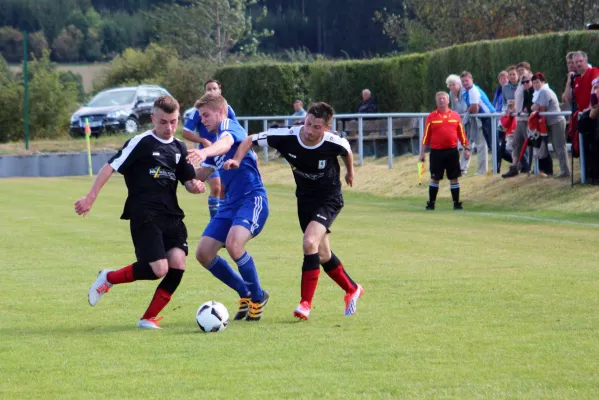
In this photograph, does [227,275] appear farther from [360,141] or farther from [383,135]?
[383,135]

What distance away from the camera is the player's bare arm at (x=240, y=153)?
850cm

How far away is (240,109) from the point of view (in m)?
40.4

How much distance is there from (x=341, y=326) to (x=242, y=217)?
1.26 metres

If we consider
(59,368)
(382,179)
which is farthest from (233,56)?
(59,368)

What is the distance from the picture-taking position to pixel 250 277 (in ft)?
29.0

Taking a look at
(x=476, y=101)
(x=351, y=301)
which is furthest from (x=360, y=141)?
(x=351, y=301)

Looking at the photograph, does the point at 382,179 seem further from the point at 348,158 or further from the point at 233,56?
the point at 233,56

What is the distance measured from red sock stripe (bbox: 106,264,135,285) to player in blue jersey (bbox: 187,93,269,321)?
2.15 ft

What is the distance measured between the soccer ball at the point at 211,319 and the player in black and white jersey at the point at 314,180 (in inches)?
26.1

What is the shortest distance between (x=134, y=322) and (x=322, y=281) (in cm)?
284

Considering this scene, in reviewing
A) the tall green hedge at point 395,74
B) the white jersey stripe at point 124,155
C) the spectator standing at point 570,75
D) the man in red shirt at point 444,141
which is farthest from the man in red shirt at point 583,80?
the white jersey stripe at point 124,155

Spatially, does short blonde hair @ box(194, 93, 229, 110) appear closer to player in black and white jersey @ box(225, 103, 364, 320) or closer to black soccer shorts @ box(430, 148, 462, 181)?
player in black and white jersey @ box(225, 103, 364, 320)

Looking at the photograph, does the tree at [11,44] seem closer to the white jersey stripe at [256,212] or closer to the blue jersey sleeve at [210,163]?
the blue jersey sleeve at [210,163]

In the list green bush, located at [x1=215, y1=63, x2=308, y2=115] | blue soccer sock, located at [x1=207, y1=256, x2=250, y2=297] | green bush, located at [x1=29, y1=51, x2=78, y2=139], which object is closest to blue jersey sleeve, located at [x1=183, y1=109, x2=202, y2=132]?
blue soccer sock, located at [x1=207, y1=256, x2=250, y2=297]
